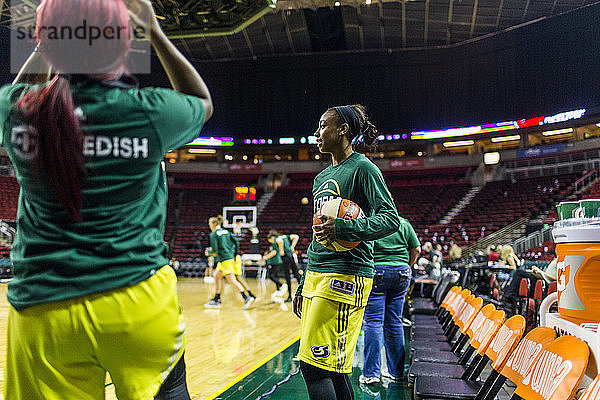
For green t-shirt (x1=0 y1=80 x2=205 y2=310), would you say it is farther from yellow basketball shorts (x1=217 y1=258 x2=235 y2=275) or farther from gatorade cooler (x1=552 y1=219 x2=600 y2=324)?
yellow basketball shorts (x1=217 y1=258 x2=235 y2=275)

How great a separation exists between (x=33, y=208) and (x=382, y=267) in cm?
321

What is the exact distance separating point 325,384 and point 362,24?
850 inches

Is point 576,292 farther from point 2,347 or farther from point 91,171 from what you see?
point 2,347

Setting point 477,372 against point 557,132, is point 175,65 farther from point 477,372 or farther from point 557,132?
point 557,132

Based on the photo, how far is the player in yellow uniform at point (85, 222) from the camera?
41.1 inches

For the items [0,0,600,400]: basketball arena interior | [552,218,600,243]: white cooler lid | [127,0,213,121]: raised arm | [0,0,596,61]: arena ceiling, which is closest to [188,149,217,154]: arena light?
Result: [0,0,600,400]: basketball arena interior

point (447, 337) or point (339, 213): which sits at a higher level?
point (339, 213)

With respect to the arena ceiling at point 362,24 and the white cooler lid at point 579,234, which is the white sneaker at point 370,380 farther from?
the arena ceiling at point 362,24

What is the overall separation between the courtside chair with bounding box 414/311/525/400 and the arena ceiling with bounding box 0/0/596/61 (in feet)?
50.6

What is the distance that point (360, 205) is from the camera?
7.45 ft

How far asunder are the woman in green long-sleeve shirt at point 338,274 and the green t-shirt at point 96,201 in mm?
1053

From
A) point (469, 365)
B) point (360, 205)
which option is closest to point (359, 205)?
point (360, 205)

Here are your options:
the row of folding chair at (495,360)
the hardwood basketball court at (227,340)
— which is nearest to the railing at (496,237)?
the hardwood basketball court at (227,340)

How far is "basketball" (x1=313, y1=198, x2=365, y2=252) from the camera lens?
212 cm
